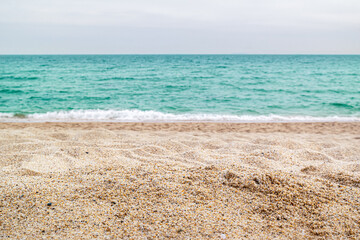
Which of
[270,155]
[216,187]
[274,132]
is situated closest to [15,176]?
[216,187]

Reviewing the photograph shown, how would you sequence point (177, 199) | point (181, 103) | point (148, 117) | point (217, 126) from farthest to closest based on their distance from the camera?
1. point (181, 103)
2. point (148, 117)
3. point (217, 126)
4. point (177, 199)

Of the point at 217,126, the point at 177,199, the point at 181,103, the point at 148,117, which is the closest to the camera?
the point at 177,199

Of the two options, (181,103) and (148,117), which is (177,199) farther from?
(181,103)

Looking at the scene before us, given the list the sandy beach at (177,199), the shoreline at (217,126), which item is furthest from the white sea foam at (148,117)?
the sandy beach at (177,199)

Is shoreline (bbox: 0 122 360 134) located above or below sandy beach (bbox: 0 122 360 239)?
below

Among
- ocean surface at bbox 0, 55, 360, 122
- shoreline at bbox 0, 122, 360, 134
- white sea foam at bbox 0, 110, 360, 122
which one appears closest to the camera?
shoreline at bbox 0, 122, 360, 134

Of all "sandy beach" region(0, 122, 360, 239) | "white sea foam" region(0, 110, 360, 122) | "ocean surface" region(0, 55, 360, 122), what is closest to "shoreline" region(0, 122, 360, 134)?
"white sea foam" region(0, 110, 360, 122)

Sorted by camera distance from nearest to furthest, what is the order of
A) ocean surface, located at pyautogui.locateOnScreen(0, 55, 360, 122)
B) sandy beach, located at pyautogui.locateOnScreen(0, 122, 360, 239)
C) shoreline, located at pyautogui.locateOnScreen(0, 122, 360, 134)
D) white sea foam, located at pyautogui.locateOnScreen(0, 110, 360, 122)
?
sandy beach, located at pyautogui.locateOnScreen(0, 122, 360, 239)
shoreline, located at pyautogui.locateOnScreen(0, 122, 360, 134)
white sea foam, located at pyautogui.locateOnScreen(0, 110, 360, 122)
ocean surface, located at pyautogui.locateOnScreen(0, 55, 360, 122)

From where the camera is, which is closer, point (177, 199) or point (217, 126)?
Answer: point (177, 199)

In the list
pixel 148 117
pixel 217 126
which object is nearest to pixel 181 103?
pixel 148 117

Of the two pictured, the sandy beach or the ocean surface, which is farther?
the ocean surface

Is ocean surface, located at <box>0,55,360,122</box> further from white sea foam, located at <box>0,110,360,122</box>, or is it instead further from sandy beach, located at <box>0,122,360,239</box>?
sandy beach, located at <box>0,122,360,239</box>

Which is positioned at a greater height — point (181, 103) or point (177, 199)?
point (177, 199)

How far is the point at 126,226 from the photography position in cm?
216
